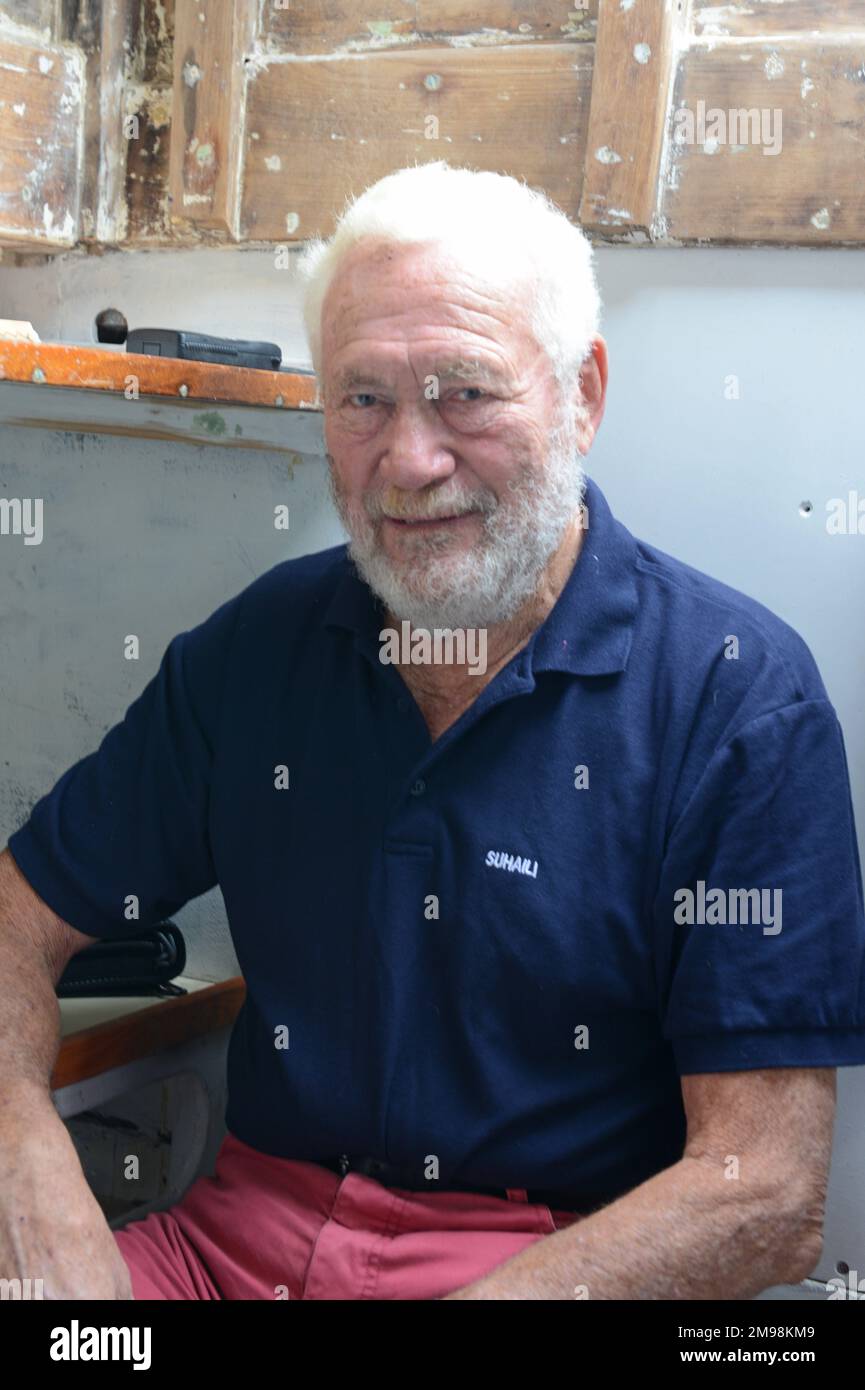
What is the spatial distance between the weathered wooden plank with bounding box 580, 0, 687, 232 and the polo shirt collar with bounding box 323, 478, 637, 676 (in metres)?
0.39

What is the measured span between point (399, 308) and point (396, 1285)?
0.84 m

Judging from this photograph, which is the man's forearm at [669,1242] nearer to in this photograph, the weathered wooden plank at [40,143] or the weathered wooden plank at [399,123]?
the weathered wooden plank at [399,123]

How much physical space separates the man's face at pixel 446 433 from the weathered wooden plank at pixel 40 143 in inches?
29.2

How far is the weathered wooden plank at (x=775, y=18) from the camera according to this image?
4.56 feet

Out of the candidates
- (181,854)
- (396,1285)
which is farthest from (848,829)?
(181,854)

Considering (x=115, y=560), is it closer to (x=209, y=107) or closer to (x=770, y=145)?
(x=209, y=107)

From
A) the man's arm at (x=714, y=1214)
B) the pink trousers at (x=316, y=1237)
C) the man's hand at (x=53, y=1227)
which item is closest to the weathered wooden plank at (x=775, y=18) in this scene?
the man's arm at (x=714, y=1214)

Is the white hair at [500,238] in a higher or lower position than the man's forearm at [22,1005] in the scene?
higher

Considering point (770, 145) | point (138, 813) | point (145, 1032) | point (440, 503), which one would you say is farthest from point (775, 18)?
point (145, 1032)

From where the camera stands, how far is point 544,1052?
1.16 meters

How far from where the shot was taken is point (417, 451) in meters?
1.17

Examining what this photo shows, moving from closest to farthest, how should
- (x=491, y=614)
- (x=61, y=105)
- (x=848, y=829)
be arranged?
(x=848, y=829) < (x=491, y=614) < (x=61, y=105)

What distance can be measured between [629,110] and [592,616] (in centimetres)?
63

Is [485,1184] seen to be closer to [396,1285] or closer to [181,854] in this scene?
[396,1285]
